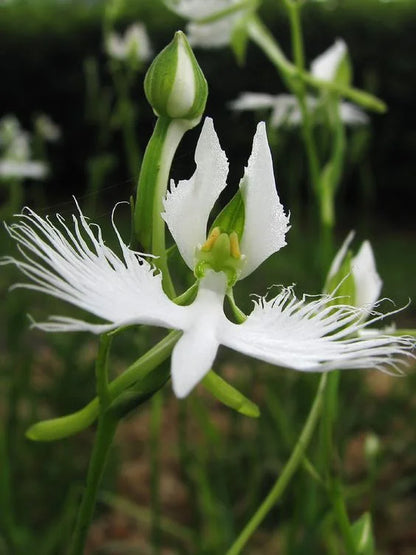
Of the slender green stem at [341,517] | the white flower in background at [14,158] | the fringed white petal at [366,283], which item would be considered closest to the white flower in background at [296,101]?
the fringed white petal at [366,283]

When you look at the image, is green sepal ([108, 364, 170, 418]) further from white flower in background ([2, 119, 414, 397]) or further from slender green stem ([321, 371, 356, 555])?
slender green stem ([321, 371, 356, 555])

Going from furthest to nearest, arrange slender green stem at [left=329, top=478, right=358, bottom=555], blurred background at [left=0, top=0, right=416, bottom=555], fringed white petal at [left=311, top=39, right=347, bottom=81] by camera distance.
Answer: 1. blurred background at [left=0, top=0, right=416, bottom=555]
2. fringed white petal at [left=311, top=39, right=347, bottom=81]
3. slender green stem at [left=329, top=478, right=358, bottom=555]

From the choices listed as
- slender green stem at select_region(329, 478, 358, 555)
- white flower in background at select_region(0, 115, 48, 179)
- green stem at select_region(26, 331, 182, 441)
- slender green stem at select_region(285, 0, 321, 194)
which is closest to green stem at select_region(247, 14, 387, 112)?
slender green stem at select_region(285, 0, 321, 194)

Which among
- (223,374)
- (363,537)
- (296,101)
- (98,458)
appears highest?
(98,458)

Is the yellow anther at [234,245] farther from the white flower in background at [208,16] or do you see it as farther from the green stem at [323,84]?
the white flower in background at [208,16]

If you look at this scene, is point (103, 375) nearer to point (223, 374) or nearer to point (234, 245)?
point (234, 245)

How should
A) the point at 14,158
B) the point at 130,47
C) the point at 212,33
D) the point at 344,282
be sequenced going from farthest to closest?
1. the point at 14,158
2. the point at 130,47
3. the point at 212,33
4. the point at 344,282

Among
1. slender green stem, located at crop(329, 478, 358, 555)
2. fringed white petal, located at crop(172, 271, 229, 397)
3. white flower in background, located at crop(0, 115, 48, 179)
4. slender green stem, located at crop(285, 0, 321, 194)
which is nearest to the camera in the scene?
fringed white petal, located at crop(172, 271, 229, 397)

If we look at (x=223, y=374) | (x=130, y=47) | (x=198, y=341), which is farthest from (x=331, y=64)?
(x=223, y=374)
